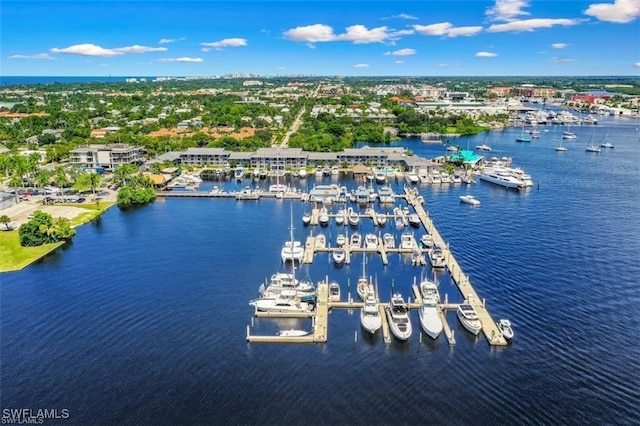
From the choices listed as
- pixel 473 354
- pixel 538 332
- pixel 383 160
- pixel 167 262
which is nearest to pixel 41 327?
pixel 167 262

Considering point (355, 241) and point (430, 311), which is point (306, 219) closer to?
point (355, 241)

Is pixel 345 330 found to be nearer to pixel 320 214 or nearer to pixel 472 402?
pixel 472 402

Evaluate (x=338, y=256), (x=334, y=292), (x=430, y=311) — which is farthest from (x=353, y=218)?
(x=430, y=311)

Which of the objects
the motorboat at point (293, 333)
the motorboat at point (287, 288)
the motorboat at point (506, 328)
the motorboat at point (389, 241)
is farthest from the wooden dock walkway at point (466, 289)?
the motorboat at point (293, 333)

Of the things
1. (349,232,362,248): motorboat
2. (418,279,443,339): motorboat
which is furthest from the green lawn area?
(418,279,443,339): motorboat

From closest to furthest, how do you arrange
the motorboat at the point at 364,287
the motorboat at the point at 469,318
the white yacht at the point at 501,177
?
the motorboat at the point at 469,318, the motorboat at the point at 364,287, the white yacht at the point at 501,177

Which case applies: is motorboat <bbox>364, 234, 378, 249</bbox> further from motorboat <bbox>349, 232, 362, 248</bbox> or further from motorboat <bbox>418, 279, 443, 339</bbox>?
motorboat <bbox>418, 279, 443, 339</bbox>

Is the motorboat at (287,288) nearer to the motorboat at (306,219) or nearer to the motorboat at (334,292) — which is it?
the motorboat at (334,292)
